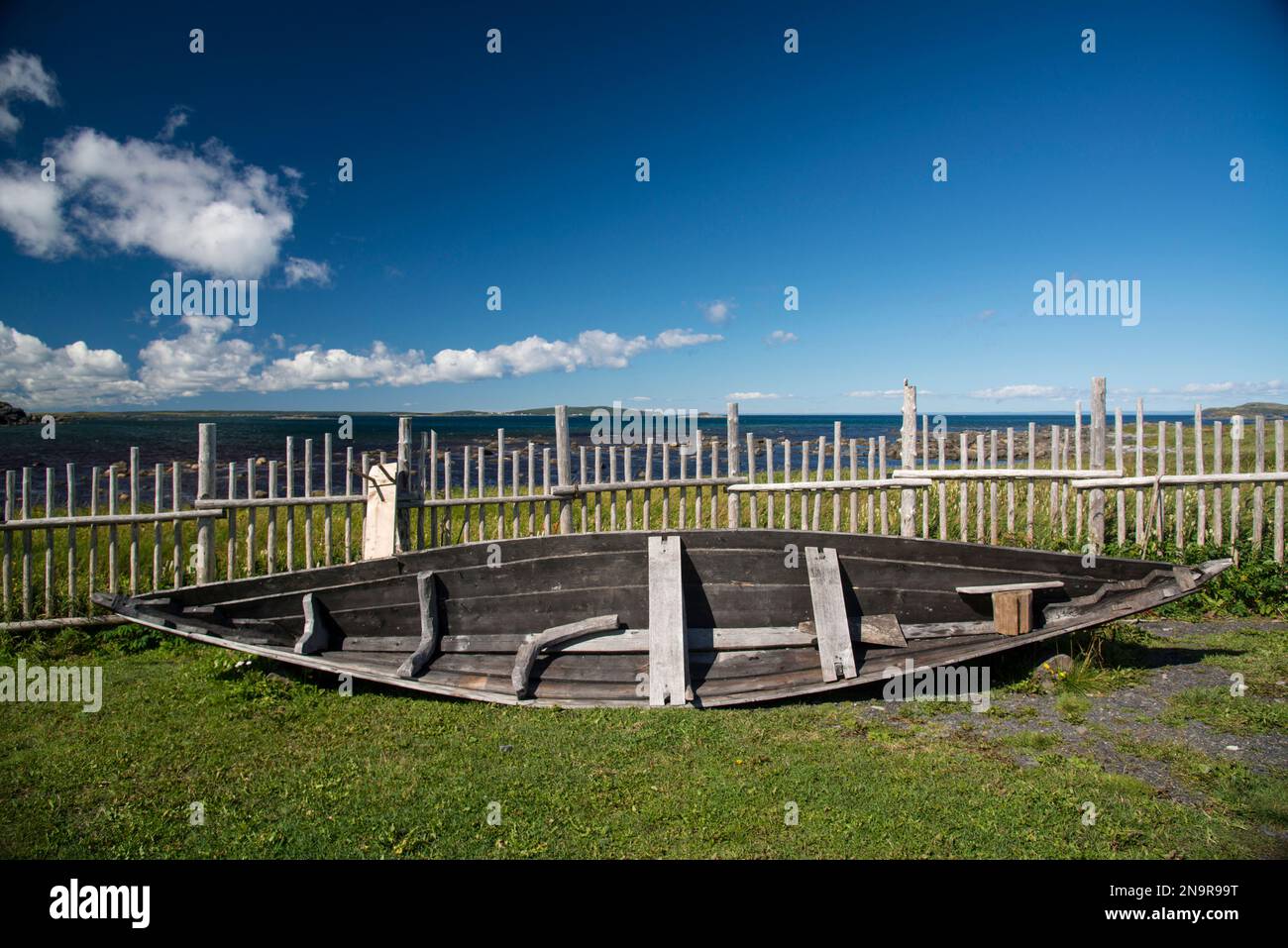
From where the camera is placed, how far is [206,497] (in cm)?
790

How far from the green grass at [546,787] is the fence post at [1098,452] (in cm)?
532

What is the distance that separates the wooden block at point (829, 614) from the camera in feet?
18.3

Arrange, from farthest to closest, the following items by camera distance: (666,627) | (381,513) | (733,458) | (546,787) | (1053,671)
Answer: (733,458), (381,513), (1053,671), (666,627), (546,787)

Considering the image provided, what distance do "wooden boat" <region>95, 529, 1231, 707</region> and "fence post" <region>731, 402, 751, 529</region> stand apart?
10.2 feet

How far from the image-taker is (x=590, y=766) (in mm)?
4426

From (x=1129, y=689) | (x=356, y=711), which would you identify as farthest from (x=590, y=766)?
(x=1129, y=689)

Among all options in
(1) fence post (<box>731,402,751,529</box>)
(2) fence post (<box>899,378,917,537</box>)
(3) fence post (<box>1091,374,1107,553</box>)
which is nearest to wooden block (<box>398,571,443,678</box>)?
(1) fence post (<box>731,402,751,529</box>)

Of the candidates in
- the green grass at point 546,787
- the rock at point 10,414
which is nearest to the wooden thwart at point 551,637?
the green grass at point 546,787

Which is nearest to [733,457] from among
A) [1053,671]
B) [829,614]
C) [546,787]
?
[829,614]

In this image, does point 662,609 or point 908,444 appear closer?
point 662,609

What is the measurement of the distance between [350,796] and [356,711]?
4.75 ft

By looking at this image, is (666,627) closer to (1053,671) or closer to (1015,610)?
(1015,610)

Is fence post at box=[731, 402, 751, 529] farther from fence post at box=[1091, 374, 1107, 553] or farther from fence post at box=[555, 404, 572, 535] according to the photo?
fence post at box=[1091, 374, 1107, 553]

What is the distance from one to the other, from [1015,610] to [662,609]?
2.93 metres
